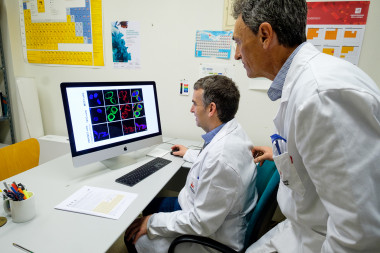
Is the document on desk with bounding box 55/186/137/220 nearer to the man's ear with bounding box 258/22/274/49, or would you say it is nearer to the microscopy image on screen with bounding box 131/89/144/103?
the microscopy image on screen with bounding box 131/89/144/103

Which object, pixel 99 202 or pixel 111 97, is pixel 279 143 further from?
pixel 111 97

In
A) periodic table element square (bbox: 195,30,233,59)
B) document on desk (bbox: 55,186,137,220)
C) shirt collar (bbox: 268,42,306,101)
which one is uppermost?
periodic table element square (bbox: 195,30,233,59)

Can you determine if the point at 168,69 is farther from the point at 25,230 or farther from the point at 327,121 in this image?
the point at 327,121

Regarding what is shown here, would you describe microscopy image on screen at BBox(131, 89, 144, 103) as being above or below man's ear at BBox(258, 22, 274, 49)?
below

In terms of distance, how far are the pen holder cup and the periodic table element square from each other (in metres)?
1.61

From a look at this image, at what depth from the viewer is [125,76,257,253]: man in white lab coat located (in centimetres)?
99

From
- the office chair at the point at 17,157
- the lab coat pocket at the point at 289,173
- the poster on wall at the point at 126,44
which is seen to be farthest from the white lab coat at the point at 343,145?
the poster on wall at the point at 126,44

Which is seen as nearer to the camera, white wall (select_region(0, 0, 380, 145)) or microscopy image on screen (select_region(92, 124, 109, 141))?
microscopy image on screen (select_region(92, 124, 109, 141))

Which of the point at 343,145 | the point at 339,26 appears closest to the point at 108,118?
the point at 343,145

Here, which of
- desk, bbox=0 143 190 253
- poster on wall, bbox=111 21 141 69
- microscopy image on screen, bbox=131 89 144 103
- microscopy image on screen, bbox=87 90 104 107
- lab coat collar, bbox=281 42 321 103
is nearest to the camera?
lab coat collar, bbox=281 42 321 103

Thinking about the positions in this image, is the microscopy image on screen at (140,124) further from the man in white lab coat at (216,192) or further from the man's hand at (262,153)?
the man's hand at (262,153)

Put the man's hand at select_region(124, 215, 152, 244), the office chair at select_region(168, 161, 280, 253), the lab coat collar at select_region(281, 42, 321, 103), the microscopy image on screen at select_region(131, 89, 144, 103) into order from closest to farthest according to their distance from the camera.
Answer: the lab coat collar at select_region(281, 42, 321, 103) < the office chair at select_region(168, 161, 280, 253) < the man's hand at select_region(124, 215, 152, 244) < the microscopy image on screen at select_region(131, 89, 144, 103)

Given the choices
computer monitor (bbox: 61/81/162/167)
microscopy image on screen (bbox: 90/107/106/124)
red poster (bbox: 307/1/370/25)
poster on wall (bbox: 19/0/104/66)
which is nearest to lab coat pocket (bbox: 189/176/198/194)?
computer monitor (bbox: 61/81/162/167)

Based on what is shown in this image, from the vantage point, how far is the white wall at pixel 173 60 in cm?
190
